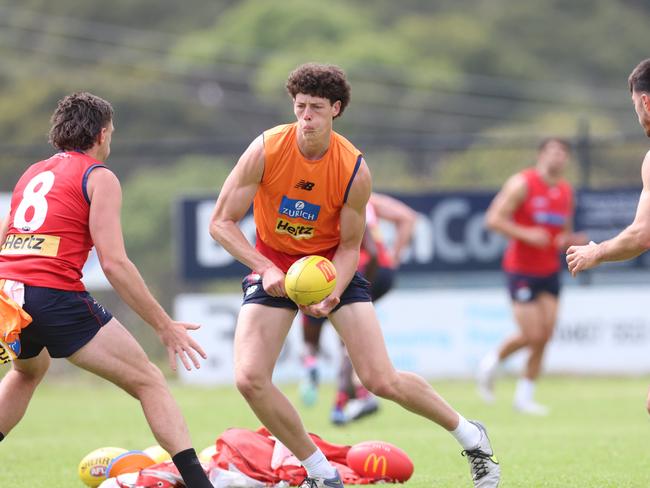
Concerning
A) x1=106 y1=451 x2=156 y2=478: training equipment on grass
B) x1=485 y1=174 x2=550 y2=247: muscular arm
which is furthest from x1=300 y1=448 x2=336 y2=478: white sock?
x1=485 y1=174 x2=550 y2=247: muscular arm

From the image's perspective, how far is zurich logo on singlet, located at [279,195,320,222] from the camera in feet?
23.7

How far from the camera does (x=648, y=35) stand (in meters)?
49.9

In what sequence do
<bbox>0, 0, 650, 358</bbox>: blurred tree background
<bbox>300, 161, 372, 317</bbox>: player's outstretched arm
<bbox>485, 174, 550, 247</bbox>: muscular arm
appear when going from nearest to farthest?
<bbox>300, 161, 372, 317</bbox>: player's outstretched arm → <bbox>485, 174, 550, 247</bbox>: muscular arm → <bbox>0, 0, 650, 358</bbox>: blurred tree background

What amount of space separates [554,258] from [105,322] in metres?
7.67

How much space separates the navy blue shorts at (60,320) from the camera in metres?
6.59

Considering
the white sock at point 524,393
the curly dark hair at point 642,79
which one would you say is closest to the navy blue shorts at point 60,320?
the curly dark hair at point 642,79

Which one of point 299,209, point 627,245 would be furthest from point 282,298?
point 627,245

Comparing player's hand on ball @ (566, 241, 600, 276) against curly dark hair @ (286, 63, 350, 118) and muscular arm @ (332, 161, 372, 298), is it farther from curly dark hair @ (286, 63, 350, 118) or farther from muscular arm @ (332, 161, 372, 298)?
curly dark hair @ (286, 63, 350, 118)

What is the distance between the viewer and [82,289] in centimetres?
677

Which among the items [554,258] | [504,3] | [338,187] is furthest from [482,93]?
[338,187]

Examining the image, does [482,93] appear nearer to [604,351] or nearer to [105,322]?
[604,351]

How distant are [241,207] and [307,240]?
1.54ft

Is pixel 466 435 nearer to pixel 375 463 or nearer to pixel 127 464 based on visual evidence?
pixel 375 463

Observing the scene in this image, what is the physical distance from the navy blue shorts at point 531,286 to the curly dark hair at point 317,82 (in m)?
6.63
